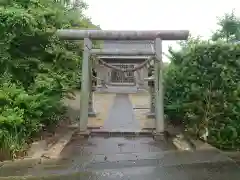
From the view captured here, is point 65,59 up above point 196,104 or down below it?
above

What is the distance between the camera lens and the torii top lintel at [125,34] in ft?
27.2

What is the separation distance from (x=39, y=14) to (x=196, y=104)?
4574 millimetres

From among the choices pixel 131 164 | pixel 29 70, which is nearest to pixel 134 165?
pixel 131 164

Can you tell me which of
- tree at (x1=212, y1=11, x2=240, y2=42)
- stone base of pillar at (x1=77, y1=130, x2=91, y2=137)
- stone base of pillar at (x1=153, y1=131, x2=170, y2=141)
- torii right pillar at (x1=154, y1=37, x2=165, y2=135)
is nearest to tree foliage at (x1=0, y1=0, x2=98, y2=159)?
→ stone base of pillar at (x1=77, y1=130, x2=91, y2=137)

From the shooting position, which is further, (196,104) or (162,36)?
(162,36)

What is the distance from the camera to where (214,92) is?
703cm

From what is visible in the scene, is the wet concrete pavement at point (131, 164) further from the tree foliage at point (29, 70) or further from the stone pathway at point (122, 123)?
the stone pathway at point (122, 123)

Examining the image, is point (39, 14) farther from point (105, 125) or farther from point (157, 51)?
point (105, 125)

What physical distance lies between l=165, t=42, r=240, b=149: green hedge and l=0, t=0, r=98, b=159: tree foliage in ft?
10.7

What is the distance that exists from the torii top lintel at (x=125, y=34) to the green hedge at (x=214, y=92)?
93cm

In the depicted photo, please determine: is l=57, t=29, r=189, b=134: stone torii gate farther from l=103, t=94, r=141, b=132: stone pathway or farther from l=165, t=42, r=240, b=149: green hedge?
l=103, t=94, r=141, b=132: stone pathway

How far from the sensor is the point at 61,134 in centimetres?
846

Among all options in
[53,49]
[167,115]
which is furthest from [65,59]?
[167,115]

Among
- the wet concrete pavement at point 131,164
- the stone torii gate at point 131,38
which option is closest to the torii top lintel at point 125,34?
the stone torii gate at point 131,38
